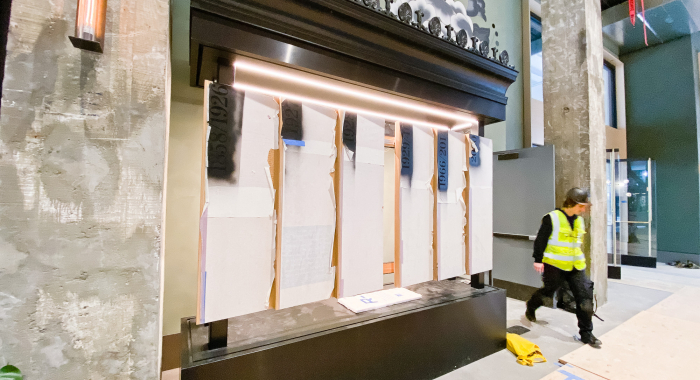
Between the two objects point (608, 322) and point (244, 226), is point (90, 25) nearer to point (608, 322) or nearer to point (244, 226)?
point (244, 226)

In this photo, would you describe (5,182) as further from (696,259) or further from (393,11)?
(696,259)

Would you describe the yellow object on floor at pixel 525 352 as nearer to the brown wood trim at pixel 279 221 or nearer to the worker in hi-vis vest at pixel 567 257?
the worker in hi-vis vest at pixel 567 257

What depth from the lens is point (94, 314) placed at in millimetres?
1303

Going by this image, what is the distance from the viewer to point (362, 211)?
2.14 metres

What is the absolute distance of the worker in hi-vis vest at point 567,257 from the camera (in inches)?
117

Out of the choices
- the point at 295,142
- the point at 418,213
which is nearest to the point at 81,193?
the point at 295,142

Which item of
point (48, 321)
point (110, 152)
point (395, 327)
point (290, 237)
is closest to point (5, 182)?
point (110, 152)

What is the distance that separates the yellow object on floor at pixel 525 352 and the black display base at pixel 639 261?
6749 millimetres

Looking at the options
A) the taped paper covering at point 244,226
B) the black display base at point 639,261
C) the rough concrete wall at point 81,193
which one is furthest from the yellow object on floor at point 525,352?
the black display base at point 639,261

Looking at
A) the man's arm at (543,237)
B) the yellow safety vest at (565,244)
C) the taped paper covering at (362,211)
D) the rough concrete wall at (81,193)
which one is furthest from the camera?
the man's arm at (543,237)

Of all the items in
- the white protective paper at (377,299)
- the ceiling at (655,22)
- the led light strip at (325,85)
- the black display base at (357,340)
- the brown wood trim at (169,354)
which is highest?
the ceiling at (655,22)

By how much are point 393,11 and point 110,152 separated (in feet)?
7.06

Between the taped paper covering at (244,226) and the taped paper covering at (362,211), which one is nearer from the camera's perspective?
the taped paper covering at (244,226)

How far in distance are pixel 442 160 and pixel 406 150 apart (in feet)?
1.36
